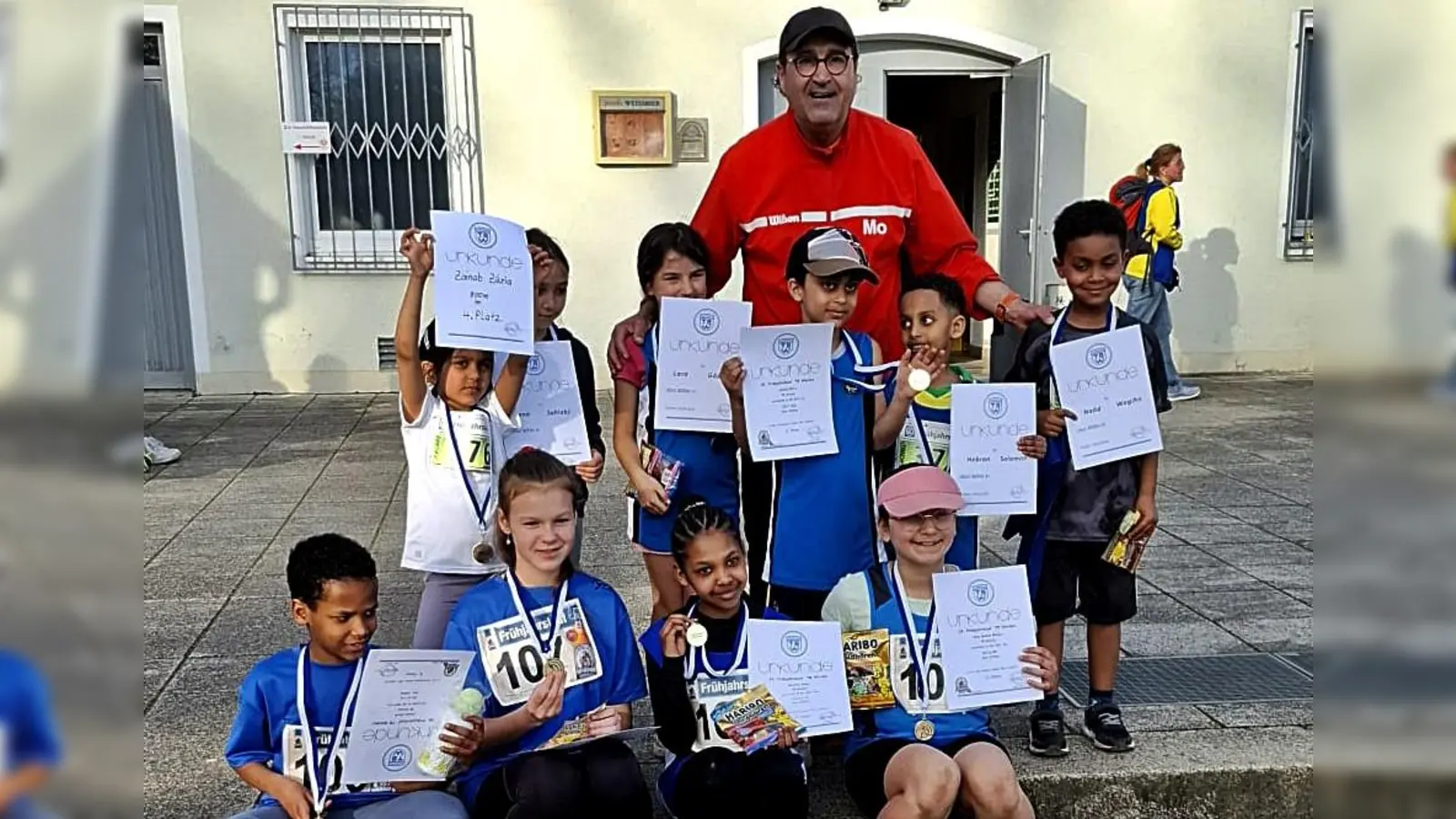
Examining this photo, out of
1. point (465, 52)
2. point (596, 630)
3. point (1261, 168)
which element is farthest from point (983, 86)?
point (596, 630)

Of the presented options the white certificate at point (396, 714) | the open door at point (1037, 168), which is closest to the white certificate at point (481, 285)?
the white certificate at point (396, 714)

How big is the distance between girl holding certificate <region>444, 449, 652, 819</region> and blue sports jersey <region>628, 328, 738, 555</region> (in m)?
0.39

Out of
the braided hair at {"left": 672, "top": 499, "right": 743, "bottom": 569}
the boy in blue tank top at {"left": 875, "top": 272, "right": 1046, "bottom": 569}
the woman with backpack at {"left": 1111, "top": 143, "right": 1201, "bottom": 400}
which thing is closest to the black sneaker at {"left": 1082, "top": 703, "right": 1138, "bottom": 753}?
the boy in blue tank top at {"left": 875, "top": 272, "right": 1046, "bottom": 569}

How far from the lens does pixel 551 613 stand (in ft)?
8.17

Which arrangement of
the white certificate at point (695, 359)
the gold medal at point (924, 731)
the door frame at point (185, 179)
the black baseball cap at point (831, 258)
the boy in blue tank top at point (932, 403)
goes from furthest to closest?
the door frame at point (185, 179)
the white certificate at point (695, 359)
the boy in blue tank top at point (932, 403)
the black baseball cap at point (831, 258)
the gold medal at point (924, 731)

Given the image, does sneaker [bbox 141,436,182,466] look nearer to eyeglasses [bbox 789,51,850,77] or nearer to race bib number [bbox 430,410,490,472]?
race bib number [bbox 430,410,490,472]

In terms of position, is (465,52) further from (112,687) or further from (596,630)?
(112,687)

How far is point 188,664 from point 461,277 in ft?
5.83

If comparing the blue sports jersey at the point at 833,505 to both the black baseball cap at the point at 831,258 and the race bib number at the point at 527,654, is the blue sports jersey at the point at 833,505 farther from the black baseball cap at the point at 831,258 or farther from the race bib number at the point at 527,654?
the race bib number at the point at 527,654

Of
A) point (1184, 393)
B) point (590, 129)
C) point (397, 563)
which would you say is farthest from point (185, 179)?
point (1184, 393)

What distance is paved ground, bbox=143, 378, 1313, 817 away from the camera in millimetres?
2848

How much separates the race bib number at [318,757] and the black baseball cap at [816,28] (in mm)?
2062

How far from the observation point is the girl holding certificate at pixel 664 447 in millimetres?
2963

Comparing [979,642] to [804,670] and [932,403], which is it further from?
[932,403]
